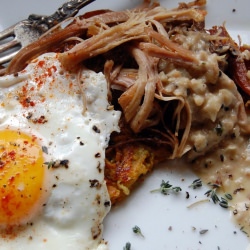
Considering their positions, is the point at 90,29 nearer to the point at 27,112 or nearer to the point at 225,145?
the point at 27,112

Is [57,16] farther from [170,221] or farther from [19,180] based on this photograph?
[170,221]

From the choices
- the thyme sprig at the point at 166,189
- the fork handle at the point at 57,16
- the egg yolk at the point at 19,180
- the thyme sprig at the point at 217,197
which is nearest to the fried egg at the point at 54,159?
the egg yolk at the point at 19,180

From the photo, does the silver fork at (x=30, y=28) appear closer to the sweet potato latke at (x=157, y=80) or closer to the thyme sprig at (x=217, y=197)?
the sweet potato latke at (x=157, y=80)

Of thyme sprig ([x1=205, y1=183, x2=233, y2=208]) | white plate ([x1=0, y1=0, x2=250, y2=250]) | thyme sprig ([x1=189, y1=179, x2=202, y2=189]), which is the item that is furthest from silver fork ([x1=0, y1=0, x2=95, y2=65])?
thyme sprig ([x1=205, y1=183, x2=233, y2=208])

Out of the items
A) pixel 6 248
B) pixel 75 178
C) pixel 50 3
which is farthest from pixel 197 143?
pixel 50 3

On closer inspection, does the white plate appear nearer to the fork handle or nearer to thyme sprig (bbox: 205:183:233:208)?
thyme sprig (bbox: 205:183:233:208)

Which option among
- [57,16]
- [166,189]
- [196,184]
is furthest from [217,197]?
[57,16]

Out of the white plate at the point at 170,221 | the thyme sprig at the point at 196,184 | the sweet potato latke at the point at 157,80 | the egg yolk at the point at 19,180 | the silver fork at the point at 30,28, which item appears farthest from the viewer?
the silver fork at the point at 30,28

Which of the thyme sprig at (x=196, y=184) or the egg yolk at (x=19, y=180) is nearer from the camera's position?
the egg yolk at (x=19, y=180)
